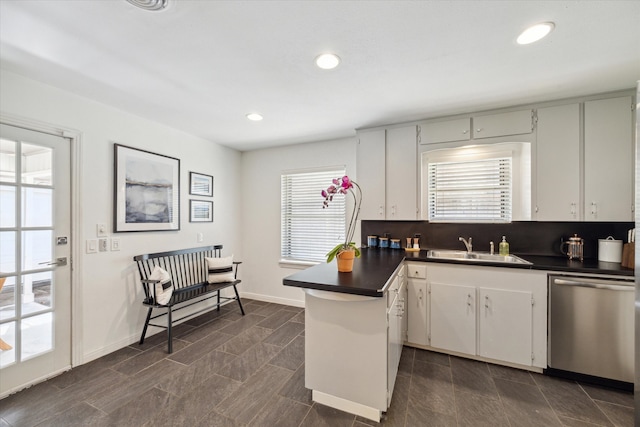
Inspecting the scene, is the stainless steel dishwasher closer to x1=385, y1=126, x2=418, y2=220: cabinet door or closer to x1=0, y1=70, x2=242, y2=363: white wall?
x1=385, y1=126, x2=418, y2=220: cabinet door

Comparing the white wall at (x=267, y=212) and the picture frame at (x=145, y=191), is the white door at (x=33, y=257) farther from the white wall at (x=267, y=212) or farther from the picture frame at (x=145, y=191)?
the white wall at (x=267, y=212)

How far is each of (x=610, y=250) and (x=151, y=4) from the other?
395 cm

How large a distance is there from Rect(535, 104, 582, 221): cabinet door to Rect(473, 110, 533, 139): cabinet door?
108mm

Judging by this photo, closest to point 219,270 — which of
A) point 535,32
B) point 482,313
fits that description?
point 482,313

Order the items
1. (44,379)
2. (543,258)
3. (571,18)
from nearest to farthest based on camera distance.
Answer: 1. (571,18)
2. (44,379)
3. (543,258)

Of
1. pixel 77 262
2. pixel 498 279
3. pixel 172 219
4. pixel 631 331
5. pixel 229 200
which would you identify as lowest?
pixel 631 331

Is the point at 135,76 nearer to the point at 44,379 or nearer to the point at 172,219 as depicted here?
the point at 172,219

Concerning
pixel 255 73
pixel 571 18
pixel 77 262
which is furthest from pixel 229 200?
pixel 571 18

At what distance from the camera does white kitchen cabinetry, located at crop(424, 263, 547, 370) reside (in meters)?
2.19

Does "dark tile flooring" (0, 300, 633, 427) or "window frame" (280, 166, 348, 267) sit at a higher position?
"window frame" (280, 166, 348, 267)

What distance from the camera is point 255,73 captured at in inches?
78.2

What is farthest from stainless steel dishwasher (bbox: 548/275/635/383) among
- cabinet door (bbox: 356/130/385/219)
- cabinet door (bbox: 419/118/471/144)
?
cabinet door (bbox: 356/130/385/219)

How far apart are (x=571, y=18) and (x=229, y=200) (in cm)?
411

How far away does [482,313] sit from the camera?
2.34 m
